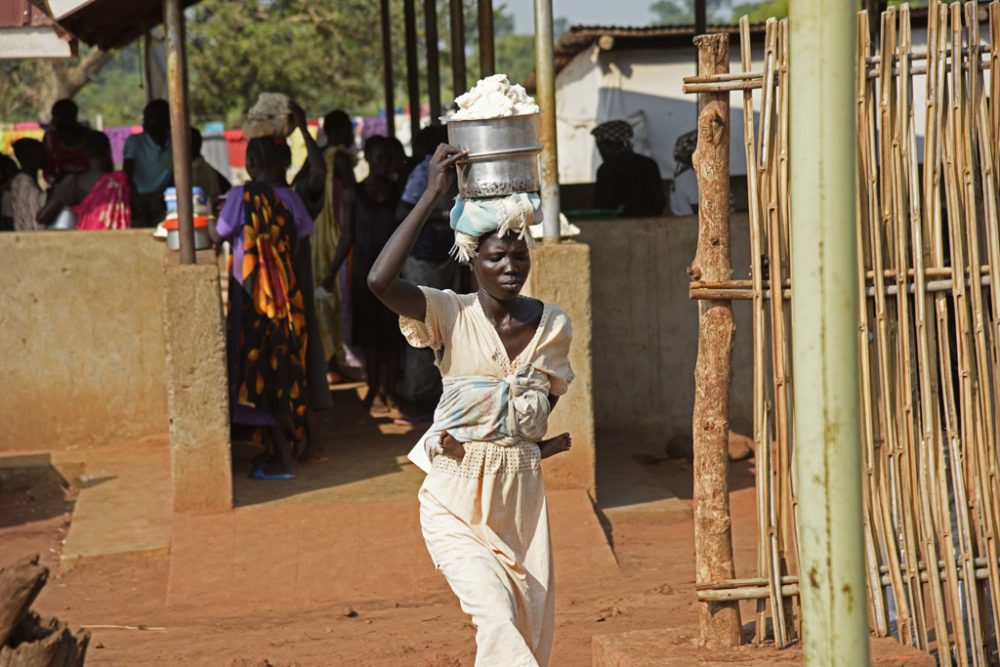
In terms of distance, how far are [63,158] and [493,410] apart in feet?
21.0

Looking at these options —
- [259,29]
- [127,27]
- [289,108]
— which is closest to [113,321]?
[289,108]

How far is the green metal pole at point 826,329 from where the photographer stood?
256 centimetres

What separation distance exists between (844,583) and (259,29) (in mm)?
23985

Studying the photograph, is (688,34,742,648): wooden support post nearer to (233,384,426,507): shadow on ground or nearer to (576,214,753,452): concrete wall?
(233,384,426,507): shadow on ground

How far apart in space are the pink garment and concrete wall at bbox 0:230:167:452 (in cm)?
64

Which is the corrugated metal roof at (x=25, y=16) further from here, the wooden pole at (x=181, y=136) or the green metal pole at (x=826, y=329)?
the green metal pole at (x=826, y=329)

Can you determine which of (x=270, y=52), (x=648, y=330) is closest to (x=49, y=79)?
(x=270, y=52)

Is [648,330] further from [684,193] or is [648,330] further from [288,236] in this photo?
[288,236]

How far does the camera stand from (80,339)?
8367 millimetres

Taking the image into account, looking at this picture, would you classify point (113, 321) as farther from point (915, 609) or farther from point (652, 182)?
point (915, 609)

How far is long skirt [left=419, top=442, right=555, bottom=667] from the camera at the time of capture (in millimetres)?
3783

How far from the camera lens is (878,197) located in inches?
165

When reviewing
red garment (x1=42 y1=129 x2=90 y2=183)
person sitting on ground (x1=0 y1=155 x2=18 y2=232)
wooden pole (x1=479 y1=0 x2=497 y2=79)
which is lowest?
person sitting on ground (x1=0 y1=155 x2=18 y2=232)

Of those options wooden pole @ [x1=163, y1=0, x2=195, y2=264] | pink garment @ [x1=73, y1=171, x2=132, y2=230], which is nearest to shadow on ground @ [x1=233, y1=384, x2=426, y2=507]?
wooden pole @ [x1=163, y1=0, x2=195, y2=264]
